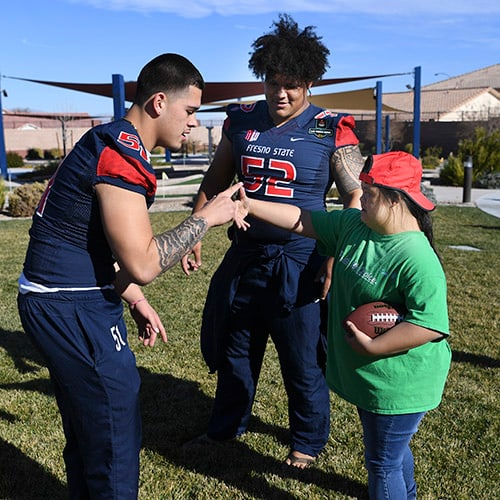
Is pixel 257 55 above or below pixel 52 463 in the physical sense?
above

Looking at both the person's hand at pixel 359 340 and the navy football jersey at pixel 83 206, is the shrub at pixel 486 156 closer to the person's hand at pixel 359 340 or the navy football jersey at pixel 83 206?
the person's hand at pixel 359 340

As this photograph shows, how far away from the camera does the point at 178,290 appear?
7445 millimetres

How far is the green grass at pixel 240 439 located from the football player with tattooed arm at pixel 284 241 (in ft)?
0.81

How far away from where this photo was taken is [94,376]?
2311 mm

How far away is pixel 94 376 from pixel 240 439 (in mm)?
1868

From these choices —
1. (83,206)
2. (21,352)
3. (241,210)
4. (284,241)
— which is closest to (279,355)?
(284,241)

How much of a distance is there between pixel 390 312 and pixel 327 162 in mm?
1233

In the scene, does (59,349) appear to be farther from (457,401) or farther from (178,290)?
(178,290)

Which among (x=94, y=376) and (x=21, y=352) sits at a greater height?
(x=94, y=376)

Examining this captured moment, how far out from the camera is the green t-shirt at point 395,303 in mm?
2273

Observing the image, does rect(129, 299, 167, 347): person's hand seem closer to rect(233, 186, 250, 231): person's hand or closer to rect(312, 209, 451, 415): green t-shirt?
rect(233, 186, 250, 231): person's hand

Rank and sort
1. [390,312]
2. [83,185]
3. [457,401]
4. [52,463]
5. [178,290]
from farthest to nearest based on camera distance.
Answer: [178,290]
[457,401]
[52,463]
[390,312]
[83,185]

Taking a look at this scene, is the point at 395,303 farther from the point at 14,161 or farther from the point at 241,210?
the point at 14,161

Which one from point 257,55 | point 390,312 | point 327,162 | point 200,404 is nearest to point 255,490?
point 200,404
